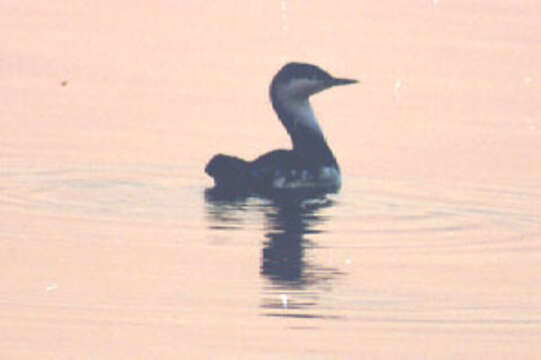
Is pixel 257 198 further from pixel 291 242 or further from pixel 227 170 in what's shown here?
pixel 291 242

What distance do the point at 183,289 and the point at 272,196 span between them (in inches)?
189

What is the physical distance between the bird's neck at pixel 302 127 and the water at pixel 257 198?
14.8 inches

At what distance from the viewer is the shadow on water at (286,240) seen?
1380cm

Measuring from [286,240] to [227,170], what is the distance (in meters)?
2.45

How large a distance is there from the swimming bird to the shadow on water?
0.18 metres

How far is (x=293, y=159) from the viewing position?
19078 millimetres

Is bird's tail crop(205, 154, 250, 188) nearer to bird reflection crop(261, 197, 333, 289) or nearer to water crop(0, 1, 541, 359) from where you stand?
water crop(0, 1, 541, 359)

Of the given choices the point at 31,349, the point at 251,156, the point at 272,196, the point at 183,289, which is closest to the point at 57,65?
the point at 251,156

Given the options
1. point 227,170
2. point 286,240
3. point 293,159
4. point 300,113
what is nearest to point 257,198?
point 227,170

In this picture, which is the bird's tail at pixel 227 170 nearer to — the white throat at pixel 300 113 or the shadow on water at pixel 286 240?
the shadow on water at pixel 286 240

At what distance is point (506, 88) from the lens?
25.4 m

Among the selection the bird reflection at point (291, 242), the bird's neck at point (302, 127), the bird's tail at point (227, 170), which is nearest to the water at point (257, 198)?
the bird reflection at point (291, 242)

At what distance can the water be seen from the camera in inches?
505

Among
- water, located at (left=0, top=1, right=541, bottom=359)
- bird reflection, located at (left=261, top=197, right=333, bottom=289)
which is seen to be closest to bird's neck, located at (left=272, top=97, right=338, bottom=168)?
water, located at (left=0, top=1, right=541, bottom=359)
